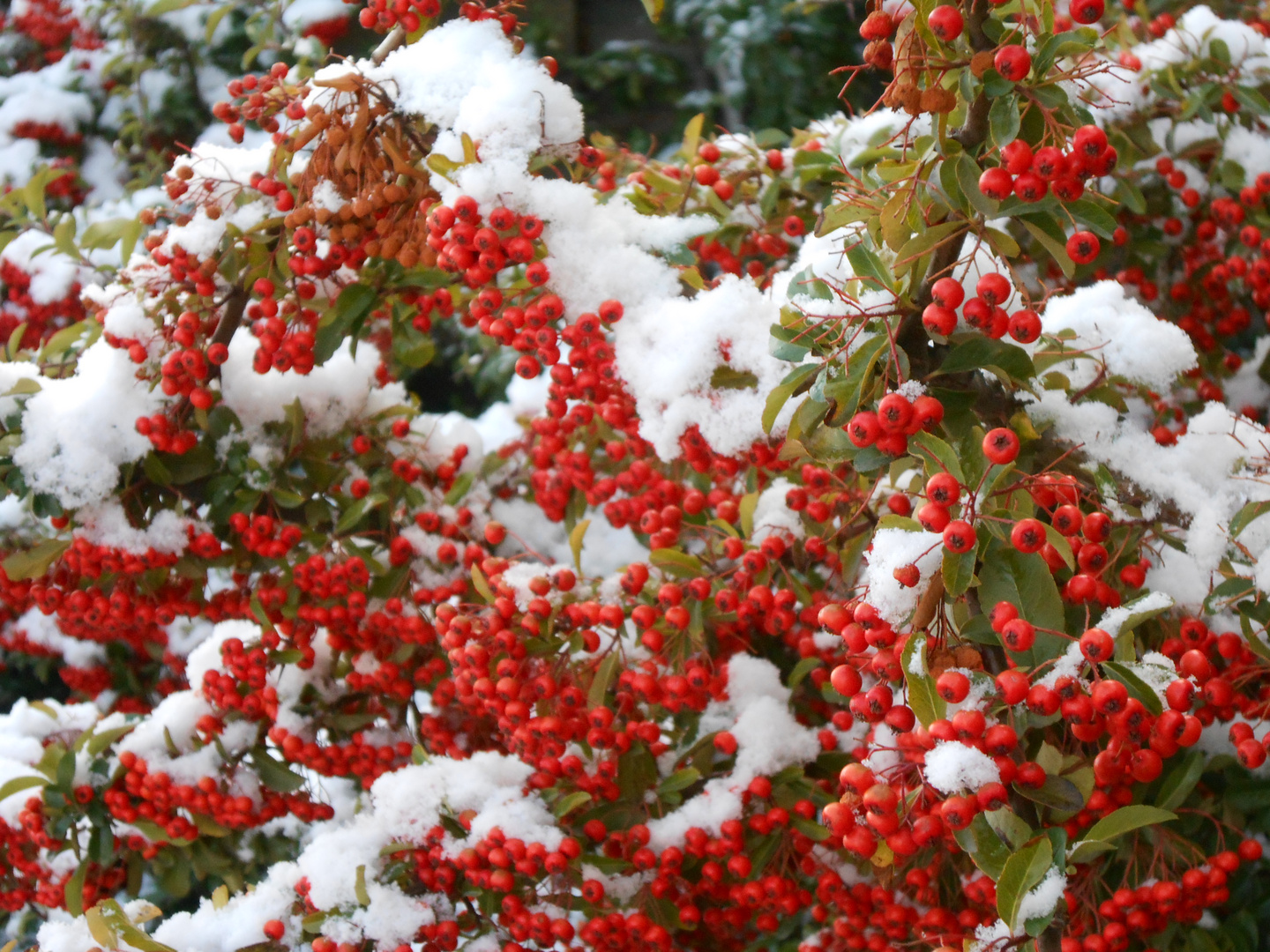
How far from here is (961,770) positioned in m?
1.35

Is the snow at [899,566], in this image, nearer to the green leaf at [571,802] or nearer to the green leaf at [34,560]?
the green leaf at [571,802]

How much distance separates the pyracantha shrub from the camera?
4.62ft

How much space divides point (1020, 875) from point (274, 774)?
216 centimetres

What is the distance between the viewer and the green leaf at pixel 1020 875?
132 centimetres

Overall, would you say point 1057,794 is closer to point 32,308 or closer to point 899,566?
point 899,566

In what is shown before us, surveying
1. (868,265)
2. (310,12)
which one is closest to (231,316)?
(868,265)

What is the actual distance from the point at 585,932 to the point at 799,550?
1005 mm

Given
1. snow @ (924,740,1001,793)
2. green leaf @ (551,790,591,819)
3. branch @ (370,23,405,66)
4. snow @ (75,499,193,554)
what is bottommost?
snow @ (924,740,1001,793)

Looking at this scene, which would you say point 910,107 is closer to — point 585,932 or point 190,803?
point 585,932

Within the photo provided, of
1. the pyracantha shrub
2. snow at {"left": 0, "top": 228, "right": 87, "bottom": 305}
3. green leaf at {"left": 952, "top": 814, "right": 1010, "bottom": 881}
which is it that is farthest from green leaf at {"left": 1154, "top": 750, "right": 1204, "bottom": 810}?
snow at {"left": 0, "top": 228, "right": 87, "bottom": 305}

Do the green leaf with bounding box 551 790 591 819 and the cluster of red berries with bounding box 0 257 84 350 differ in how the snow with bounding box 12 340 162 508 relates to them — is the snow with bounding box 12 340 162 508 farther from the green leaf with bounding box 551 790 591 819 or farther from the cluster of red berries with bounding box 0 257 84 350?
the cluster of red berries with bounding box 0 257 84 350

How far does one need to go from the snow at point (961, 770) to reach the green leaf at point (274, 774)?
2.04m

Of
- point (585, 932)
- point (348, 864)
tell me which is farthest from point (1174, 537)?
point (348, 864)

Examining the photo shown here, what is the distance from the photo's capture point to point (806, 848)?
2152 mm
